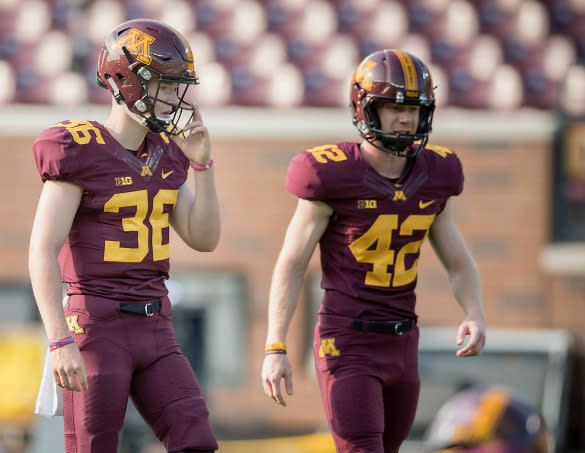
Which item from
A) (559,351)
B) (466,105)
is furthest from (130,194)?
(466,105)

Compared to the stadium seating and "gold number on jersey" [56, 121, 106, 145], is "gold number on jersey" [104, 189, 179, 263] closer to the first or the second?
"gold number on jersey" [56, 121, 106, 145]

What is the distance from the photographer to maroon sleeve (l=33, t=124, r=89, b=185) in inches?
140

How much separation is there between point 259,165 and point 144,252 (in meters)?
5.13

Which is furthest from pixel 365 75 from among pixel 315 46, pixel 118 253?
pixel 315 46

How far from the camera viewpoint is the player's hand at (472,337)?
4.12 meters

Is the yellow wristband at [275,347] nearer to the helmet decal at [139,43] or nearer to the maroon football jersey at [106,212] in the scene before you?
the maroon football jersey at [106,212]

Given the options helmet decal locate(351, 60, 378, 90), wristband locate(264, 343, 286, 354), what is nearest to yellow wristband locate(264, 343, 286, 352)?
wristband locate(264, 343, 286, 354)

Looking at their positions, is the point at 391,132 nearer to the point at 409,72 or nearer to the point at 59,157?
the point at 409,72

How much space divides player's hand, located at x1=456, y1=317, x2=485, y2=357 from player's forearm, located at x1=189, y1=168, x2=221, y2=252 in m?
1.00

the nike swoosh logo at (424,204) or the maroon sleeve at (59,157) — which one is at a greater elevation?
the maroon sleeve at (59,157)

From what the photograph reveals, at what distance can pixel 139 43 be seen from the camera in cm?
370

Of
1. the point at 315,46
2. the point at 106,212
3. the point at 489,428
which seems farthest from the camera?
the point at 315,46

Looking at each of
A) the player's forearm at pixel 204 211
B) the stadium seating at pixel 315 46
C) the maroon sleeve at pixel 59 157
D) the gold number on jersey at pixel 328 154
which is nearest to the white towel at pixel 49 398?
the maroon sleeve at pixel 59 157

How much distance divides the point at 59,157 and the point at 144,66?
0.42m
